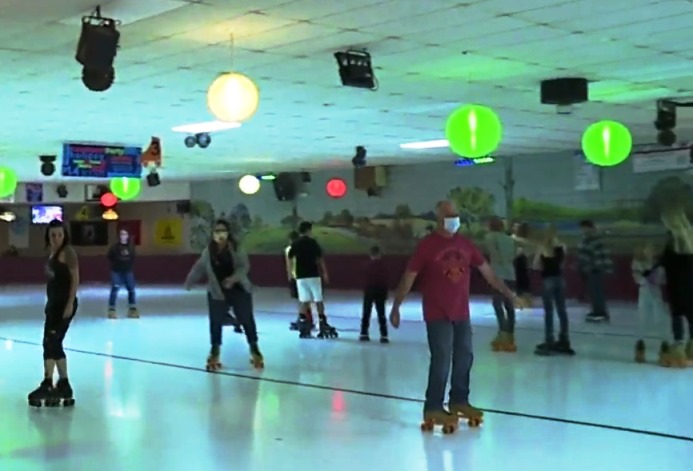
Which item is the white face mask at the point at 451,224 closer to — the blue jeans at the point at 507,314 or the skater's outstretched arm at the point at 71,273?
the skater's outstretched arm at the point at 71,273

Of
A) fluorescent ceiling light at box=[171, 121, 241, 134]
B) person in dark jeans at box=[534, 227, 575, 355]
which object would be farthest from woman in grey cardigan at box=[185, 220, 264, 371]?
fluorescent ceiling light at box=[171, 121, 241, 134]

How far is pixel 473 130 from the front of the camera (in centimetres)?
798

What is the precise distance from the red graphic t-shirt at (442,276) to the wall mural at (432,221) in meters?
7.15

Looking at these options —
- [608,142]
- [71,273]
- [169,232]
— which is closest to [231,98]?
[71,273]

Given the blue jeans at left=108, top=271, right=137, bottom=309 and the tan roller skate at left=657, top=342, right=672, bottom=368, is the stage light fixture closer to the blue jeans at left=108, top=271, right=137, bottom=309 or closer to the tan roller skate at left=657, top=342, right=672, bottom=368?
the tan roller skate at left=657, top=342, right=672, bottom=368

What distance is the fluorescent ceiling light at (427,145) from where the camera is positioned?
603 inches

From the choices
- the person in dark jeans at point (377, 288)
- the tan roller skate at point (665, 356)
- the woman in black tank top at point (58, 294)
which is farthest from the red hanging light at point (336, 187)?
the woman in black tank top at point (58, 294)

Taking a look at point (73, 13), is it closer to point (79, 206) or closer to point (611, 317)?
point (611, 317)

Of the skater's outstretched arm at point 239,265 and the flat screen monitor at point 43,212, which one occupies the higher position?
the flat screen monitor at point 43,212

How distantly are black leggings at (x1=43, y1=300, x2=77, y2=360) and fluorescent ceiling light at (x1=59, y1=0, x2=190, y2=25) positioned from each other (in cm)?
200

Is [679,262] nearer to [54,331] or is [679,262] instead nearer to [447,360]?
[447,360]

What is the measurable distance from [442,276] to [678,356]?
3.47 metres

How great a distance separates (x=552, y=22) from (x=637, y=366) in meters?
3.17

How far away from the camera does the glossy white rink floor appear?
5102 mm
